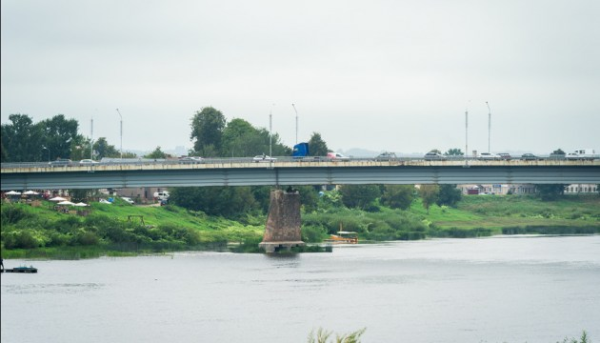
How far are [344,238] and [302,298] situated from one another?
250 ft

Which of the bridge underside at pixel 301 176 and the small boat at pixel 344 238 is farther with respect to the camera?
the small boat at pixel 344 238

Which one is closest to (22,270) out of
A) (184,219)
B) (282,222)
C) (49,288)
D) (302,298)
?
(49,288)

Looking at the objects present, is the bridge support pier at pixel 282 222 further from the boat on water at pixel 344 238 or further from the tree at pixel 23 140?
the tree at pixel 23 140

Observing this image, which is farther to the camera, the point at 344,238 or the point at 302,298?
the point at 344,238

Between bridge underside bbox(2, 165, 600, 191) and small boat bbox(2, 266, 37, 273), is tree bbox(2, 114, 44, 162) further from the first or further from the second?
small boat bbox(2, 266, 37, 273)

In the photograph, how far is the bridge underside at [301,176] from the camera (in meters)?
123

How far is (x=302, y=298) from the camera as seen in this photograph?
275 ft

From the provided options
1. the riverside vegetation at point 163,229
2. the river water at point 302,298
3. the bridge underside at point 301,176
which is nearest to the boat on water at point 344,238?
the riverside vegetation at point 163,229

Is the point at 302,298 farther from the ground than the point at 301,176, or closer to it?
closer to it

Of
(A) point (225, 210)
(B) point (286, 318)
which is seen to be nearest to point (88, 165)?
(A) point (225, 210)

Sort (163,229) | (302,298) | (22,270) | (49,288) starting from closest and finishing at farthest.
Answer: (302,298), (49,288), (22,270), (163,229)

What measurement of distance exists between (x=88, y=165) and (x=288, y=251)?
27.5m

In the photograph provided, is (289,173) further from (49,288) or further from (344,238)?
(49,288)

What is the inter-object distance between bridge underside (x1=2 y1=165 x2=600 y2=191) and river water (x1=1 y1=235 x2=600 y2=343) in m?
9.36
